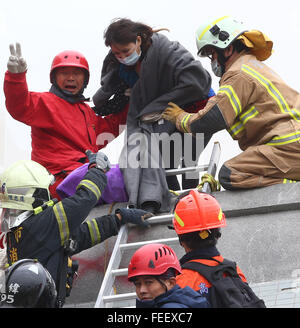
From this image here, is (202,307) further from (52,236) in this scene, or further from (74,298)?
(74,298)

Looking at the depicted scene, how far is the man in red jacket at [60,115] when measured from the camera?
290 inches

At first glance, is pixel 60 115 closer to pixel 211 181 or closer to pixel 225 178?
pixel 211 181

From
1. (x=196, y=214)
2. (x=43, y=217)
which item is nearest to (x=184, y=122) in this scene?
(x=43, y=217)

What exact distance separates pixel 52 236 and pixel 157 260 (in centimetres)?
126

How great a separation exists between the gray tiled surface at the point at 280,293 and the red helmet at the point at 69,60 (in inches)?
121

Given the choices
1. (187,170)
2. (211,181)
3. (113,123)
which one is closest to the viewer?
(211,181)

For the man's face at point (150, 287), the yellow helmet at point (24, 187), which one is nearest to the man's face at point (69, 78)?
the yellow helmet at point (24, 187)

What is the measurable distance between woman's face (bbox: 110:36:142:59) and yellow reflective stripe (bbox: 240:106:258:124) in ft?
4.07

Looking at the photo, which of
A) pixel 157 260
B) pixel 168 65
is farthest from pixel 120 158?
pixel 157 260

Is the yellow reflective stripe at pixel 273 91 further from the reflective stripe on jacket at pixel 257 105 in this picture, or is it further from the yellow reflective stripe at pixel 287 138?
the yellow reflective stripe at pixel 287 138

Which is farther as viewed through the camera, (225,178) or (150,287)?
(225,178)

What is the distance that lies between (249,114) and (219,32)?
2.45ft

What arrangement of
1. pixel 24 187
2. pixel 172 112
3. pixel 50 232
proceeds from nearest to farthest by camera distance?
1. pixel 50 232
2. pixel 24 187
3. pixel 172 112

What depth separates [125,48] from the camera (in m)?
7.39
